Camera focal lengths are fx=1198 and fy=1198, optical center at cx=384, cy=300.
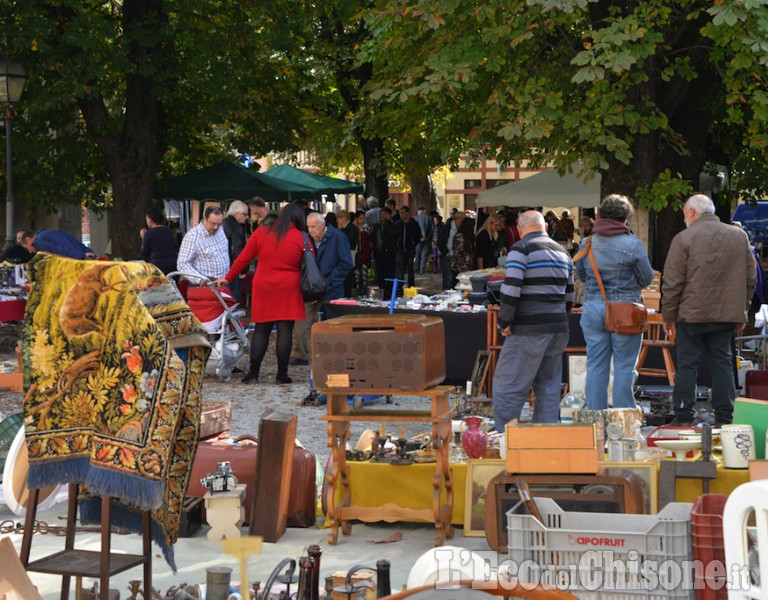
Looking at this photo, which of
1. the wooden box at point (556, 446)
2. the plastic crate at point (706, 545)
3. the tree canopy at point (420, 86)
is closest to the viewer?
the plastic crate at point (706, 545)

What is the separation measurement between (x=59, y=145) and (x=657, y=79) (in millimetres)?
10207

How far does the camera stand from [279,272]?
11.4 meters

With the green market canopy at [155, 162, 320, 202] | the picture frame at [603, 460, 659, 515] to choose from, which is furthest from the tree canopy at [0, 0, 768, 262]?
the picture frame at [603, 460, 659, 515]

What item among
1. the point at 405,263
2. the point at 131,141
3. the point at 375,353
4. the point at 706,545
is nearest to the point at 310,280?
the point at 375,353

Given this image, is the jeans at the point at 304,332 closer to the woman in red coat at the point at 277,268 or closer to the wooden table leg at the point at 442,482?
the woman in red coat at the point at 277,268

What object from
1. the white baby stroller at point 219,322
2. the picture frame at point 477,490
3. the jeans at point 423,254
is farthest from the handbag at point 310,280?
the jeans at point 423,254

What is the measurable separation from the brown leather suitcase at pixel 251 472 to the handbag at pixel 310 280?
429 centimetres

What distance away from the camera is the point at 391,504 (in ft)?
21.3

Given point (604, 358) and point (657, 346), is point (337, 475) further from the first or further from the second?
point (657, 346)

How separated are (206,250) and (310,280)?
1.50 metres

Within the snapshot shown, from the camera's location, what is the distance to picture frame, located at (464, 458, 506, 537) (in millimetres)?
6359

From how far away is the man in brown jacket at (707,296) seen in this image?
8.54 m

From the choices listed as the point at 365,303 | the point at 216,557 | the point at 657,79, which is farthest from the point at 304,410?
the point at 657,79

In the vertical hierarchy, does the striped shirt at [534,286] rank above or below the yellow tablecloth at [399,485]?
above
